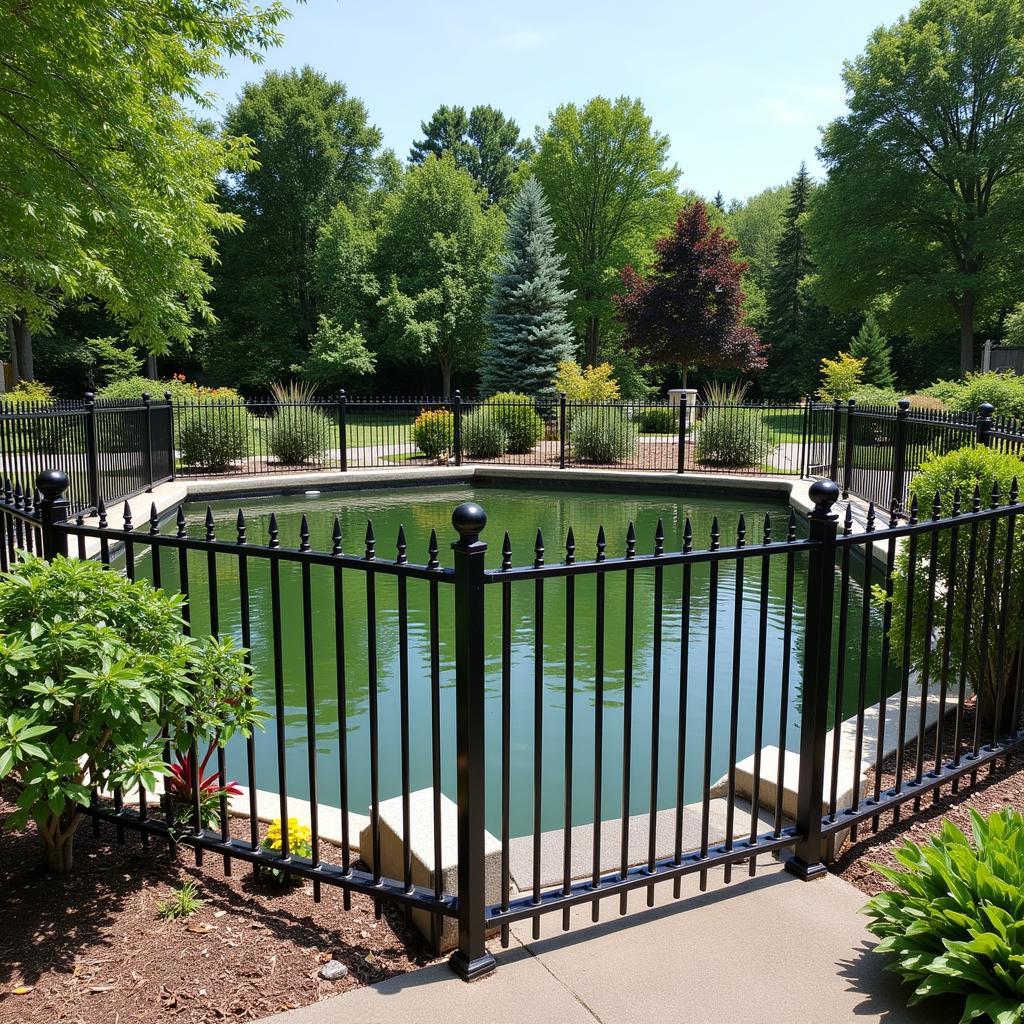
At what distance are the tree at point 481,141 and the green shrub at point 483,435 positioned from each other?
3549 centimetres

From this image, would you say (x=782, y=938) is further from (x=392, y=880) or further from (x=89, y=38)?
(x=89, y=38)

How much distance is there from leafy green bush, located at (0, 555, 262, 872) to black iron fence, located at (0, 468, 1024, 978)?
0.19 meters

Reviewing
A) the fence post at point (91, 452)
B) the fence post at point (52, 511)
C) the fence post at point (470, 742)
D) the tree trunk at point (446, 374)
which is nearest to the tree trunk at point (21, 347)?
the tree trunk at point (446, 374)

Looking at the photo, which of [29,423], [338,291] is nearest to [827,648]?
[29,423]

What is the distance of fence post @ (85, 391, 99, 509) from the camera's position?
11.2m

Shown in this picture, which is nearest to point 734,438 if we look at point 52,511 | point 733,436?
point 733,436

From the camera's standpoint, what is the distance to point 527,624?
25.6ft

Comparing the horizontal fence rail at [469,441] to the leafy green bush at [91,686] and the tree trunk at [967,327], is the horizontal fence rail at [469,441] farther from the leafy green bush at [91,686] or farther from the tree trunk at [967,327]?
the tree trunk at [967,327]

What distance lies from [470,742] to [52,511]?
203 cm

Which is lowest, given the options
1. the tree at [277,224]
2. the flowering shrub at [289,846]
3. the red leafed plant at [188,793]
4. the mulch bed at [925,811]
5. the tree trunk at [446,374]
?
the mulch bed at [925,811]

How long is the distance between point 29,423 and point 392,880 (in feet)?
29.0

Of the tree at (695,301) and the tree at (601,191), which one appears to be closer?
the tree at (695,301)

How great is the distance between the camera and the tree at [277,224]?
3944 cm

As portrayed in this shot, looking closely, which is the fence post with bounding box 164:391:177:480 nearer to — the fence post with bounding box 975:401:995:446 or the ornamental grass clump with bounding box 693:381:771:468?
the ornamental grass clump with bounding box 693:381:771:468
